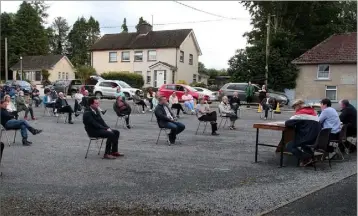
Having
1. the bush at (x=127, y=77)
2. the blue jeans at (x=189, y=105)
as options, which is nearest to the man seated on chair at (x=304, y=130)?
the blue jeans at (x=189, y=105)

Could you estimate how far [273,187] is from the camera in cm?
688

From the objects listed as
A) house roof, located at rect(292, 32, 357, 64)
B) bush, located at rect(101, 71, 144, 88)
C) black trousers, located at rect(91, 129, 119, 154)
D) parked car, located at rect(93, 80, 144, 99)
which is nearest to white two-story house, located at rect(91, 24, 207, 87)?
bush, located at rect(101, 71, 144, 88)

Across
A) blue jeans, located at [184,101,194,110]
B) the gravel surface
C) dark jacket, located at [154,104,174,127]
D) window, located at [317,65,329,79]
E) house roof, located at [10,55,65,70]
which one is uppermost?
house roof, located at [10,55,65,70]

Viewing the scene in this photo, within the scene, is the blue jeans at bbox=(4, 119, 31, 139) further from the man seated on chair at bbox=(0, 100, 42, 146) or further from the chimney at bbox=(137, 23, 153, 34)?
the chimney at bbox=(137, 23, 153, 34)


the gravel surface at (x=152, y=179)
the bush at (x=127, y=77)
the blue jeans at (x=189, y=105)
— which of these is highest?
the bush at (x=127, y=77)

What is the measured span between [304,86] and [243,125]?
1980 cm

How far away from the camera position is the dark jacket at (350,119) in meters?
10.7

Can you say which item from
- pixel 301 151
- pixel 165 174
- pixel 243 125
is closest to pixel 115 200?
pixel 165 174

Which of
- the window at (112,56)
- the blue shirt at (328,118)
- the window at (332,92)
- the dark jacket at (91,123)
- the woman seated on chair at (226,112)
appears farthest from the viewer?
the window at (112,56)

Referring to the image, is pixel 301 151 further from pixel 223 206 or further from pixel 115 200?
pixel 115 200

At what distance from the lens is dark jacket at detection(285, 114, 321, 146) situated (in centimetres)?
839

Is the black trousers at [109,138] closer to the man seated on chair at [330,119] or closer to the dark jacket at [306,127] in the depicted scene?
the dark jacket at [306,127]

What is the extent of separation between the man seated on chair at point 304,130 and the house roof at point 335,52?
1028 inches

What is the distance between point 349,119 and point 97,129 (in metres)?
6.08
